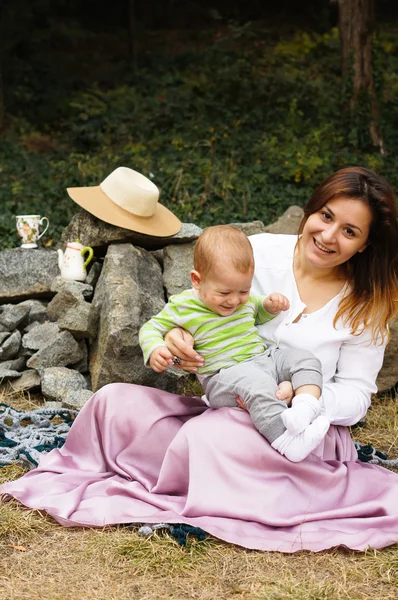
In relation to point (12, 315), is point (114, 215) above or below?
above

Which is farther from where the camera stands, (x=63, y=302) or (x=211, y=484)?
(x=63, y=302)

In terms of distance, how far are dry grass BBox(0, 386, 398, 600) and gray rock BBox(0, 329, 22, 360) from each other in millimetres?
1824

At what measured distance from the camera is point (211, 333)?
311 cm

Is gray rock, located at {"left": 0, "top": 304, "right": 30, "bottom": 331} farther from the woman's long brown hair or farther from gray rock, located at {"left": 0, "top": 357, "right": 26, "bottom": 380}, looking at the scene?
the woman's long brown hair

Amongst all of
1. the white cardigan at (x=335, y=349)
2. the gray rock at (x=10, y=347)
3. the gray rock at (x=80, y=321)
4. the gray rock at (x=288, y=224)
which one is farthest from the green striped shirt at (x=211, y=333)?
A: the gray rock at (x=288, y=224)

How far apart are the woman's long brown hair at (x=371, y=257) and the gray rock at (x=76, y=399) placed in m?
1.55

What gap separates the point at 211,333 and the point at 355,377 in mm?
683

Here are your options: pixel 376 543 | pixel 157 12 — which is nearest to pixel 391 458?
pixel 376 543

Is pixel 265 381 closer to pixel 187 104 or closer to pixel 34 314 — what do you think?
pixel 34 314

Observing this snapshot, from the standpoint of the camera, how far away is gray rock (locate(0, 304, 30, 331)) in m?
4.68

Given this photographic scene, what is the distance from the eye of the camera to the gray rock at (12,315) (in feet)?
15.3

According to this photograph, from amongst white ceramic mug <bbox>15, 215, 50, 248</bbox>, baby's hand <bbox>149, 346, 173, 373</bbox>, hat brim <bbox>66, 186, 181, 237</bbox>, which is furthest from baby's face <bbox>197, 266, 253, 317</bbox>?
white ceramic mug <bbox>15, 215, 50, 248</bbox>

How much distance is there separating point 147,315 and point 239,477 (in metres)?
1.51

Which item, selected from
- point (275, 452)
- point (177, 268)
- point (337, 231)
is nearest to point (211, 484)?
point (275, 452)
